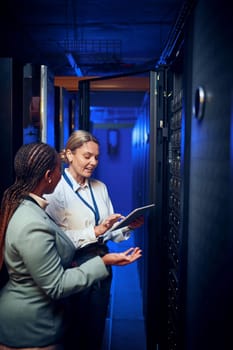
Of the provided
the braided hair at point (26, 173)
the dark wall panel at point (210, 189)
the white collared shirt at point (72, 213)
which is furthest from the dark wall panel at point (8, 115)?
the dark wall panel at point (210, 189)

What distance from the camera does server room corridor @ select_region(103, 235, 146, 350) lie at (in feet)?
Answer: 9.39

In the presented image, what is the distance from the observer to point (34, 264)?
1269mm

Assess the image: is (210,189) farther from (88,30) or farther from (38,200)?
(88,30)

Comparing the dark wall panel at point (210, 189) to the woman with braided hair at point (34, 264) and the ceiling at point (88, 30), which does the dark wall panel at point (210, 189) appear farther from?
the ceiling at point (88, 30)

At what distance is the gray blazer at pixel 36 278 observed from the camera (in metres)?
1.27

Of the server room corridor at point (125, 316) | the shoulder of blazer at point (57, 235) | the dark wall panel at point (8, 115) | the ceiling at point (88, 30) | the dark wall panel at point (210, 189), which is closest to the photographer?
the dark wall panel at point (210, 189)

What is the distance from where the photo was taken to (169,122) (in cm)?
234

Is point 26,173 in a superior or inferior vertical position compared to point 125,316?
superior

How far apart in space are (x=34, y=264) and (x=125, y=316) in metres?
2.31

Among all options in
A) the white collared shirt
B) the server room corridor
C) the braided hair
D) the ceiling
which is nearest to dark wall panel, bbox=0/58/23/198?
the white collared shirt

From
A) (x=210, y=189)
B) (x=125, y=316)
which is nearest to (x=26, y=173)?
(x=210, y=189)

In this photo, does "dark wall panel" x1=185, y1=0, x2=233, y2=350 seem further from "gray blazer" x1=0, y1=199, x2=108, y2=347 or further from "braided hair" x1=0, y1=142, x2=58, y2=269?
"braided hair" x1=0, y1=142, x2=58, y2=269

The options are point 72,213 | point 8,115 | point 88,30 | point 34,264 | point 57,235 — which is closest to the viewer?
point 34,264

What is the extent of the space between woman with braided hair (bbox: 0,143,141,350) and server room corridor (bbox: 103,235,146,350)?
154 cm
